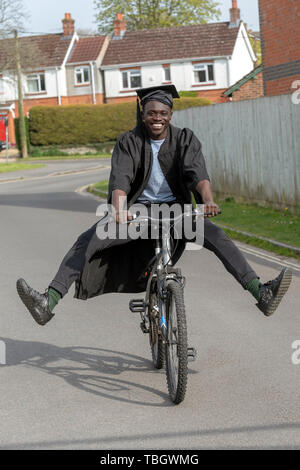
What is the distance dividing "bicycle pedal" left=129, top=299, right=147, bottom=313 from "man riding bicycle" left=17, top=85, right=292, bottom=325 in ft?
0.86

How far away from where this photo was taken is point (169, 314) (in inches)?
206

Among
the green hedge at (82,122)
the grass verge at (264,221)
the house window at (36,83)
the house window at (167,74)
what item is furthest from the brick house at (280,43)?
the house window at (36,83)

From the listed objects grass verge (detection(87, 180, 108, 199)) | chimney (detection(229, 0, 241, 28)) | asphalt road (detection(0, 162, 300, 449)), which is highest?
chimney (detection(229, 0, 241, 28))

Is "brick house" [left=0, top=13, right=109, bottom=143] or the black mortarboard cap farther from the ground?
"brick house" [left=0, top=13, right=109, bottom=143]

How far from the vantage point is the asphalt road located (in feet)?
14.8

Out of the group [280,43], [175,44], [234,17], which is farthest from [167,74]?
[280,43]

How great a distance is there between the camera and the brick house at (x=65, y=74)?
67.3 m

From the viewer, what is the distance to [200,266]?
34.8 ft

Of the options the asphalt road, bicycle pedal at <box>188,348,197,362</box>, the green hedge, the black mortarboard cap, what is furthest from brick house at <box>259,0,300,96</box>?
the green hedge

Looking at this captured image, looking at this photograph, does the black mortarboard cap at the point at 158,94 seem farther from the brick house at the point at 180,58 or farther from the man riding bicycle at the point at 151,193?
the brick house at the point at 180,58

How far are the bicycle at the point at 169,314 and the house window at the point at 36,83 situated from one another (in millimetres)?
64756

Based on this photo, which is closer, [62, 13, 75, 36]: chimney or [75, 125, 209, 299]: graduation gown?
[75, 125, 209, 299]: graduation gown

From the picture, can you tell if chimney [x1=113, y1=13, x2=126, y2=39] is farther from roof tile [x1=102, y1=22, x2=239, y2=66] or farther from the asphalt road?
the asphalt road

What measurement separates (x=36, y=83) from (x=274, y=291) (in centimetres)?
6568
